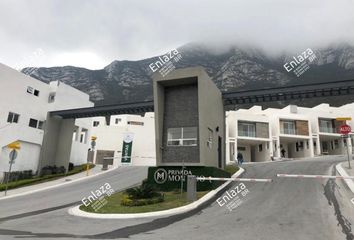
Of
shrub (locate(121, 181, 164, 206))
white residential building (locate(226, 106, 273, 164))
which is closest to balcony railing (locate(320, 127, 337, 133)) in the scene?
white residential building (locate(226, 106, 273, 164))

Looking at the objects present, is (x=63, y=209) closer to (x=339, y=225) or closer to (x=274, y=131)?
(x=339, y=225)

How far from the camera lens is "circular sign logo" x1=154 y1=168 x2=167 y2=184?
58.1ft

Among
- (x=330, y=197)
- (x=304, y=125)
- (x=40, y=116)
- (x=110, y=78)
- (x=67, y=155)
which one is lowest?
(x=330, y=197)

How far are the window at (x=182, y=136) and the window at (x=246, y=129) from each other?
29.0 metres

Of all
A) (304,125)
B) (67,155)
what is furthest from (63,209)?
(304,125)

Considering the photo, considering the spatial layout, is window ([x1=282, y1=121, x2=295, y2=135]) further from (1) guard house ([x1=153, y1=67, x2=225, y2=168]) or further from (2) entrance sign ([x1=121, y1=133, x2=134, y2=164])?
(1) guard house ([x1=153, y1=67, x2=225, y2=168])

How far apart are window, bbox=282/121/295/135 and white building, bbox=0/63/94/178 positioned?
33452mm

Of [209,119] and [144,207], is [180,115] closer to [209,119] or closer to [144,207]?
[209,119]

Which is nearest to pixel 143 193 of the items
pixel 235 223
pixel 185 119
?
pixel 235 223

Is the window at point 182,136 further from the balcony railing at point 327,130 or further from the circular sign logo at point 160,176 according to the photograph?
the balcony railing at point 327,130

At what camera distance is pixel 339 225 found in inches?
343

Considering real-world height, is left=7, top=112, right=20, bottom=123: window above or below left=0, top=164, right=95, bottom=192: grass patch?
above

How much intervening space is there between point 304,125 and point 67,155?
123 ft

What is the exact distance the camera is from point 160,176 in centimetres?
1783
